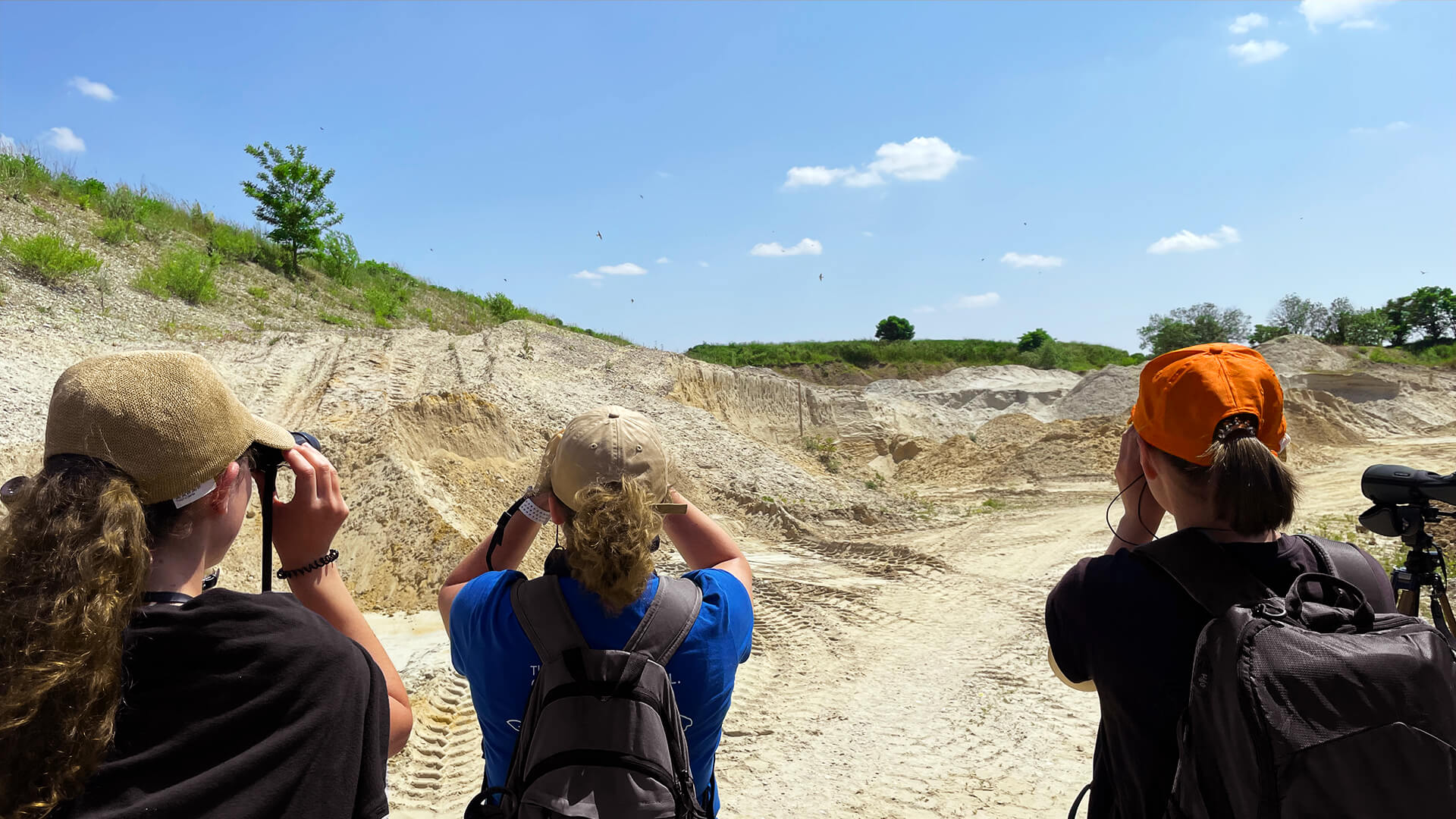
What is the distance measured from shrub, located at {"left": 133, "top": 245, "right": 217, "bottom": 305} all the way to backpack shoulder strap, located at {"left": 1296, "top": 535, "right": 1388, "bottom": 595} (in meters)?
16.1

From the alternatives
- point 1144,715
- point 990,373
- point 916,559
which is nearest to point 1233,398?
point 1144,715

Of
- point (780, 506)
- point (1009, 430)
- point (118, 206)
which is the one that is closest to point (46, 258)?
point (118, 206)

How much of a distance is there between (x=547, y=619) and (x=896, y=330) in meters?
50.3

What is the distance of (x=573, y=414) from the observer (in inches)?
540

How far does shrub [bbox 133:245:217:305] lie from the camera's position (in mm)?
13734

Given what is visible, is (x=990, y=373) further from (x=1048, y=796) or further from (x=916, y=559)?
(x=1048, y=796)

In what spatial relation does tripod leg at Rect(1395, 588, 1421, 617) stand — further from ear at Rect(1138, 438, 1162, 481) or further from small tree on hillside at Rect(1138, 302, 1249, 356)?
small tree on hillside at Rect(1138, 302, 1249, 356)

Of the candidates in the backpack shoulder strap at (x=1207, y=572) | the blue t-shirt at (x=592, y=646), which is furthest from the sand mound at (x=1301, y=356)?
the blue t-shirt at (x=592, y=646)

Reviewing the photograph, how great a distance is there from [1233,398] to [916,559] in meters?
8.90

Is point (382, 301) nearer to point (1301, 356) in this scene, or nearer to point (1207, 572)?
point (1207, 572)

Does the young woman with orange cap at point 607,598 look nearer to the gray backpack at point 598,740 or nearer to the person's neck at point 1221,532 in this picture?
the gray backpack at point 598,740

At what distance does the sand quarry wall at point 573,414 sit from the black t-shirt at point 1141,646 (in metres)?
1.09

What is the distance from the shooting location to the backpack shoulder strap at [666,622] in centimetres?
171

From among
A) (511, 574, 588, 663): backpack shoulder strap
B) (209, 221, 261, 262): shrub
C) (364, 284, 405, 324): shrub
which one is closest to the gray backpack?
(511, 574, 588, 663): backpack shoulder strap
